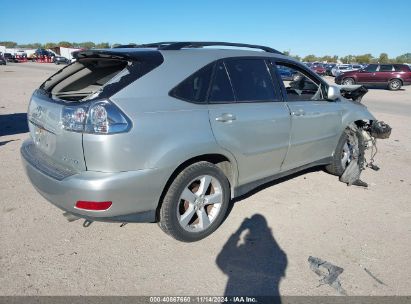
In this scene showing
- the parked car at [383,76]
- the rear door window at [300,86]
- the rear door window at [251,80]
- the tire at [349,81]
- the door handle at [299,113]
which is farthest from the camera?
the tire at [349,81]

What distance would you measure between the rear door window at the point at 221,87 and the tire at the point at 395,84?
78.9 feet

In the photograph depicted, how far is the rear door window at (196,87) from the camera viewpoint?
3.00 metres

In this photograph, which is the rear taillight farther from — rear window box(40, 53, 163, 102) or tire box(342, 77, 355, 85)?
tire box(342, 77, 355, 85)

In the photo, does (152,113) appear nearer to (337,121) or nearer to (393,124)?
(337,121)

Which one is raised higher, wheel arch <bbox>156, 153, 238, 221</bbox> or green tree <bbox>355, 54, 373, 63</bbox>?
green tree <bbox>355, 54, 373, 63</bbox>

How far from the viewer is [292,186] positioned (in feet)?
15.9

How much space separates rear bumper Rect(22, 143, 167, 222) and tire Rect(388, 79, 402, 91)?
2500cm

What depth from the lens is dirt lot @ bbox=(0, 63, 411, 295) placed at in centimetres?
273

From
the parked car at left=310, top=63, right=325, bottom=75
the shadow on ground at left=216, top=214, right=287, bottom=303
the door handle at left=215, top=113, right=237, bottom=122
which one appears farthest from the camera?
the parked car at left=310, top=63, right=325, bottom=75

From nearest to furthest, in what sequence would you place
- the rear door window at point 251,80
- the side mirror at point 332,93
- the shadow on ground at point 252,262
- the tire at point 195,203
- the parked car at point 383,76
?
the shadow on ground at point 252,262, the tire at point 195,203, the rear door window at point 251,80, the side mirror at point 332,93, the parked car at point 383,76

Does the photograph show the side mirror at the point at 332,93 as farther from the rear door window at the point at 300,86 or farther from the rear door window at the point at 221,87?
the rear door window at the point at 221,87

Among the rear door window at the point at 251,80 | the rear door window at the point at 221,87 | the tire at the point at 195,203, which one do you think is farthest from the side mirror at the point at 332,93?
the tire at the point at 195,203

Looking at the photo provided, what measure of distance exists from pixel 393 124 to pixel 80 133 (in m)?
9.89

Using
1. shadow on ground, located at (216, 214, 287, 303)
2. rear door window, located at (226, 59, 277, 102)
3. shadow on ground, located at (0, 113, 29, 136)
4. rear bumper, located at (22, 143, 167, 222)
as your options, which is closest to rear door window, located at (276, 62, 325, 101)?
rear door window, located at (226, 59, 277, 102)
